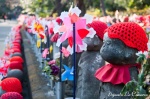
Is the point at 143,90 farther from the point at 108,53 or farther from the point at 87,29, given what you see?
the point at 87,29

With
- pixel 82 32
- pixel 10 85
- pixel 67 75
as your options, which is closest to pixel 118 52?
pixel 82 32

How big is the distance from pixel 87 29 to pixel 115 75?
2.29 ft

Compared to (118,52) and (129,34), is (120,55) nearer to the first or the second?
(118,52)

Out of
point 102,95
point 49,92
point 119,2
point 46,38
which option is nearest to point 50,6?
point 119,2

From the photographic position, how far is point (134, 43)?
131 inches

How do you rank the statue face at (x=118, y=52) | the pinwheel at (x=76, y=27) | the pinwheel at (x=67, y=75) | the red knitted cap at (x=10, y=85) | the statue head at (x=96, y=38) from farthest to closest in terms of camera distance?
1. the red knitted cap at (x=10, y=85)
2. the pinwheel at (x=67, y=75)
3. the statue head at (x=96, y=38)
4. the pinwheel at (x=76, y=27)
5. the statue face at (x=118, y=52)

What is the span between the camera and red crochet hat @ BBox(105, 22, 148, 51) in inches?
131

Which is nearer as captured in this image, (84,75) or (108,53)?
(108,53)

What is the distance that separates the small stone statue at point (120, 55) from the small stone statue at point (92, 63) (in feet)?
2.81

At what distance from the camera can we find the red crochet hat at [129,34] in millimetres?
3320

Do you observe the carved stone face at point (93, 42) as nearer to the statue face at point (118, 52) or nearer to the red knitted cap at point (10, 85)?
the statue face at point (118, 52)

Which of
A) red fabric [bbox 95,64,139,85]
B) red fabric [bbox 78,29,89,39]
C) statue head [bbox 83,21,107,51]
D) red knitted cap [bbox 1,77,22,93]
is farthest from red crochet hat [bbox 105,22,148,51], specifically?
red knitted cap [bbox 1,77,22,93]

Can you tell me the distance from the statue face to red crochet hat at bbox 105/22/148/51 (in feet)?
0.13

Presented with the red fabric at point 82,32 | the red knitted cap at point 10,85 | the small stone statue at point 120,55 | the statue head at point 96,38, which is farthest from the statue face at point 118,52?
the red knitted cap at point 10,85
